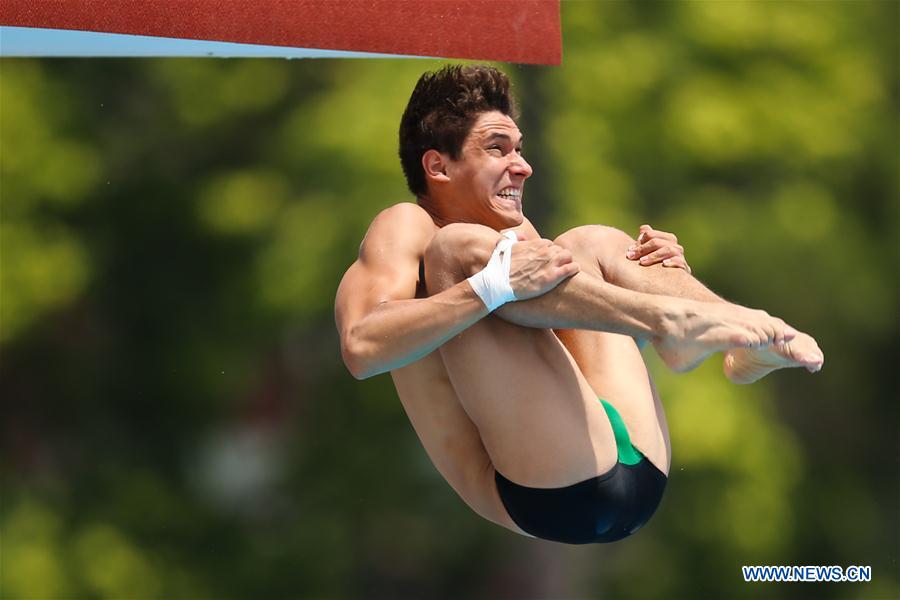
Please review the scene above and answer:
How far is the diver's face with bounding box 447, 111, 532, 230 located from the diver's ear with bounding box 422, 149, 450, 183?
2cm

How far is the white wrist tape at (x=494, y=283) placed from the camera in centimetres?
337

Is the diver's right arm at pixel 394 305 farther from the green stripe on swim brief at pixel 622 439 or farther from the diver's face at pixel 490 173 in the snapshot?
the green stripe on swim brief at pixel 622 439

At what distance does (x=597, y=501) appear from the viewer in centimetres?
364

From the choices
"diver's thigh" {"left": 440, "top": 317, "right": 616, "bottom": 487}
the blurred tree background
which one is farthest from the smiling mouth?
the blurred tree background

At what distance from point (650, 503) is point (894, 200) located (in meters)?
5.69

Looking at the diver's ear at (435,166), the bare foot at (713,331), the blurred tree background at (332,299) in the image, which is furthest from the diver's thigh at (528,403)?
the blurred tree background at (332,299)

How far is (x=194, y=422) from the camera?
8.87m

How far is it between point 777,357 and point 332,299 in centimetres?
517

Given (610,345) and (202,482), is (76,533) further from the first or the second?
(610,345)

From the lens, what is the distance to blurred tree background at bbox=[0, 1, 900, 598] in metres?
8.25

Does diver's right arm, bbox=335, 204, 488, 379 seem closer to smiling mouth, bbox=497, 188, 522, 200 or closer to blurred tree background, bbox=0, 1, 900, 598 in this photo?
smiling mouth, bbox=497, 188, 522, 200

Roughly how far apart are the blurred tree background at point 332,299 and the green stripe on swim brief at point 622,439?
13.6ft

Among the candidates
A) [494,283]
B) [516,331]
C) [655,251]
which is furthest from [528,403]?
[655,251]

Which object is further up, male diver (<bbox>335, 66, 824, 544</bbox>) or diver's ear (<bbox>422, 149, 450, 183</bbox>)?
diver's ear (<bbox>422, 149, 450, 183</bbox>)
